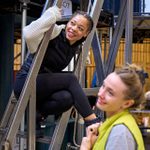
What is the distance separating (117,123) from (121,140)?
7cm

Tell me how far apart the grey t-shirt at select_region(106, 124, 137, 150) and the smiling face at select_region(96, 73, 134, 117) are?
121 millimetres

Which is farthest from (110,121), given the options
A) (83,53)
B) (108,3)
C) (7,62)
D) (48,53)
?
(108,3)

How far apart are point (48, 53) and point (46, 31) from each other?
0.17 m

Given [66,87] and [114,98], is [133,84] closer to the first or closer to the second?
[114,98]

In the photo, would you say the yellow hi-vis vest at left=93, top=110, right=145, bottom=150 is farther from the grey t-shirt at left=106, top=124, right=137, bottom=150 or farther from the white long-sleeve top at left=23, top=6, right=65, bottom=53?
the white long-sleeve top at left=23, top=6, right=65, bottom=53

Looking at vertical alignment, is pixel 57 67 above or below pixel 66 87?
above

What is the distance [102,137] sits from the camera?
1.45 m

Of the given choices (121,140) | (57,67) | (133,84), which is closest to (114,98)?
(133,84)

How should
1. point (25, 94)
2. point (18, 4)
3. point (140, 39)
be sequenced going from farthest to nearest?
1. point (140, 39)
2. point (18, 4)
3. point (25, 94)

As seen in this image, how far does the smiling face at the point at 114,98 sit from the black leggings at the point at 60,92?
0.88 metres

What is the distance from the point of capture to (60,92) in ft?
8.14

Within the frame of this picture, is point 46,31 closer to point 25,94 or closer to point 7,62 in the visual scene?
point 25,94

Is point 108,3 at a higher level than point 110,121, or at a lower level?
higher

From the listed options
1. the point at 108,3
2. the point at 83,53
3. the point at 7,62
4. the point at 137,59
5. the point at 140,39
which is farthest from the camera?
the point at 137,59
